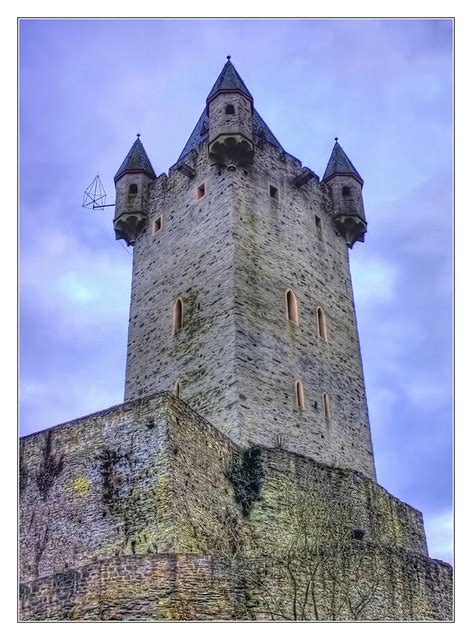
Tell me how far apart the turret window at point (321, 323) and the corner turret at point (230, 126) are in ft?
14.6

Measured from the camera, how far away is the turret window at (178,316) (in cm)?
2416

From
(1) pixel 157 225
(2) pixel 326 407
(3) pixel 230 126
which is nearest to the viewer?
(2) pixel 326 407

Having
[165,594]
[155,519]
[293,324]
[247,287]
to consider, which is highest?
[247,287]

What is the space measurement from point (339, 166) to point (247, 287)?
7667 mm

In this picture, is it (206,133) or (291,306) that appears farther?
(206,133)

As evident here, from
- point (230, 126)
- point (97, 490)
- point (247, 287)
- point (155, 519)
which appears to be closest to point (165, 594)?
point (155, 519)

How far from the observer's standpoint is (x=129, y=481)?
54.8ft

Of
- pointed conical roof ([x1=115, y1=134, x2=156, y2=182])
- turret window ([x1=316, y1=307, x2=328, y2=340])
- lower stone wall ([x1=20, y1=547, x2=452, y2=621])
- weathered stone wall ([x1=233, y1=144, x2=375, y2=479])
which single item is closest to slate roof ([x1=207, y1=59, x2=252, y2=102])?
weathered stone wall ([x1=233, y1=144, x2=375, y2=479])

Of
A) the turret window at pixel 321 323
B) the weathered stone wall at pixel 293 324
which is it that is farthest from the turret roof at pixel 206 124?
the turret window at pixel 321 323

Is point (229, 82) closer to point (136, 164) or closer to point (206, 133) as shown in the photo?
point (206, 133)

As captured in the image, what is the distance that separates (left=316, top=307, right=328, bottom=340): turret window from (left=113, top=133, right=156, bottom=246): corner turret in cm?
604

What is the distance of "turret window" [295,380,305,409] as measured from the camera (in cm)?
2267

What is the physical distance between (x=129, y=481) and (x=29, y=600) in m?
2.95

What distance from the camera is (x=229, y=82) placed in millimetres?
26750
